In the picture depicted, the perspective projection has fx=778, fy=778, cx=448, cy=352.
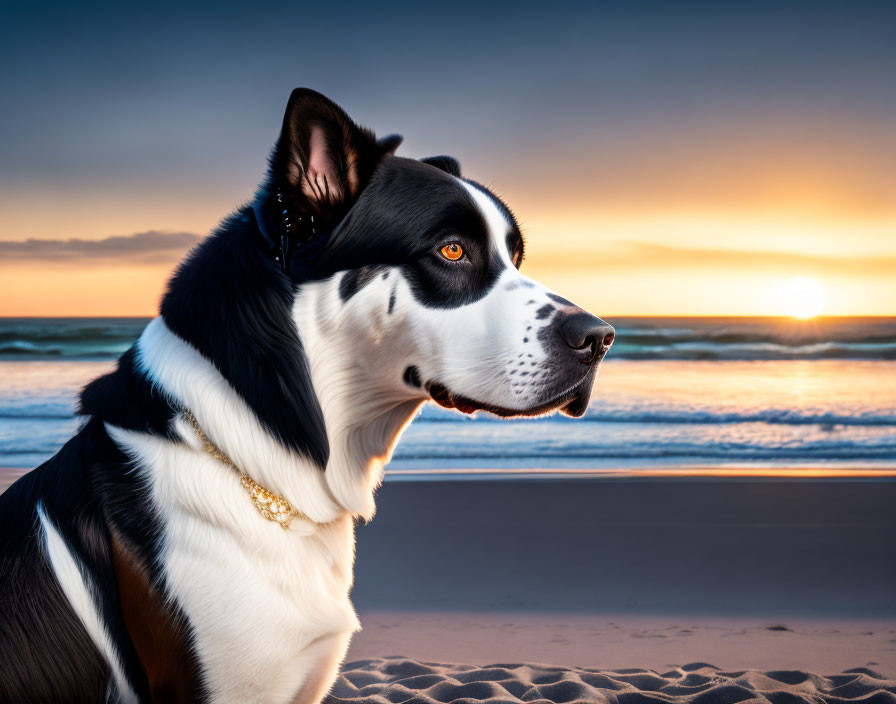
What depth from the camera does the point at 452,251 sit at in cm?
182

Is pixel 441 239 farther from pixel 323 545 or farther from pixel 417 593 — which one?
pixel 417 593

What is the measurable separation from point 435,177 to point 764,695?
2422mm

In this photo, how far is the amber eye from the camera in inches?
71.5

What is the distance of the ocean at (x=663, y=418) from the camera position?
27.0 feet

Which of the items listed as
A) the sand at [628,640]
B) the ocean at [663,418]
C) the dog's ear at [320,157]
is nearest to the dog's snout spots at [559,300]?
the dog's ear at [320,157]

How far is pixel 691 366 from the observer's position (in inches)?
651

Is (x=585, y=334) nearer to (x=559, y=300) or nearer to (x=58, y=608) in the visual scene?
(x=559, y=300)

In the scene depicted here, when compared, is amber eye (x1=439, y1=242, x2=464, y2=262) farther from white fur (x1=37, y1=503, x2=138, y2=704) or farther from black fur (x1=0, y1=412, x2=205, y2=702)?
white fur (x1=37, y1=503, x2=138, y2=704)

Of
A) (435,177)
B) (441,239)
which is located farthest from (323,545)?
(435,177)

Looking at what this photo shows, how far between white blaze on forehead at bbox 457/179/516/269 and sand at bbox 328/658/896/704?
1.87 m

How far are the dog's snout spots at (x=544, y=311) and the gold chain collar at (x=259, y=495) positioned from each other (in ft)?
2.28

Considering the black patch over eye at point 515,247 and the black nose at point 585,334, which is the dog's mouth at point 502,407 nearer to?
the black nose at point 585,334

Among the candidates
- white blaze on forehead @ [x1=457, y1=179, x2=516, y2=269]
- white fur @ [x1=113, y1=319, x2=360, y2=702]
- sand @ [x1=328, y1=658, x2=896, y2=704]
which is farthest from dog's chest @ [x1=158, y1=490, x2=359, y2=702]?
sand @ [x1=328, y1=658, x2=896, y2=704]

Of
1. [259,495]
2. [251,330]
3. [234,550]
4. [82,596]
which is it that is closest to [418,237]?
[251,330]
